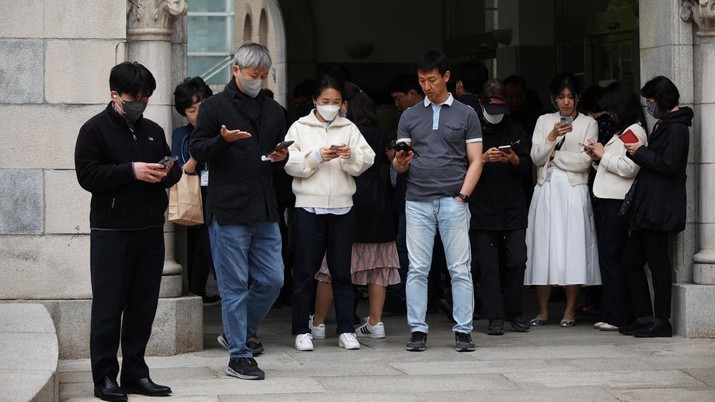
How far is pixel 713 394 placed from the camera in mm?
8117

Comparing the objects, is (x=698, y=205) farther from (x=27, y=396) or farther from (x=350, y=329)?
(x=27, y=396)

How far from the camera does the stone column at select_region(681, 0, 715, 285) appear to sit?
10523 mm

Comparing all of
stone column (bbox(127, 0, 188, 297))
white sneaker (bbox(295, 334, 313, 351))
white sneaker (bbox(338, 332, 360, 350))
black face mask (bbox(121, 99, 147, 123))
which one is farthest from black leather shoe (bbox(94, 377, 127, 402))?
white sneaker (bbox(338, 332, 360, 350))

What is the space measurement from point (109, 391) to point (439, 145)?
3021 millimetres

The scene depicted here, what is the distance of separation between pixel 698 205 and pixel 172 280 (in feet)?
12.4

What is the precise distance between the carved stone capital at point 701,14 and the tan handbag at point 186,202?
144 inches

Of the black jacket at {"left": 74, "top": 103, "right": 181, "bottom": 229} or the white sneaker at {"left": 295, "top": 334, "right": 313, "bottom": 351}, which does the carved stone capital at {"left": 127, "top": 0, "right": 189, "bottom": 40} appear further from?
the white sneaker at {"left": 295, "top": 334, "right": 313, "bottom": 351}

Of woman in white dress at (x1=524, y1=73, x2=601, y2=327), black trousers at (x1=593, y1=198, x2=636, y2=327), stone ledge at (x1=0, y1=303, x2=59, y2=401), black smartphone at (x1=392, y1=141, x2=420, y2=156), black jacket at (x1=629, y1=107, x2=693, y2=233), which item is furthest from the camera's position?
woman in white dress at (x1=524, y1=73, x2=601, y2=327)

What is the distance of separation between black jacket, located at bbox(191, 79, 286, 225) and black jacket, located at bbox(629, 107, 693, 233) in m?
2.89

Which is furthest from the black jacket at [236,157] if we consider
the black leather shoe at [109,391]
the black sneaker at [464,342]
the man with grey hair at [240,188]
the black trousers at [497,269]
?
the black trousers at [497,269]

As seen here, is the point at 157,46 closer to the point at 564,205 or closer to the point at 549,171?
the point at 549,171

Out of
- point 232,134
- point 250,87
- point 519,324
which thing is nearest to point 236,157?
point 232,134

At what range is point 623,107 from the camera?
10.9 m

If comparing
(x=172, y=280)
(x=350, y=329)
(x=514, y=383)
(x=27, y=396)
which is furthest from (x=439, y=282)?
(x=27, y=396)
